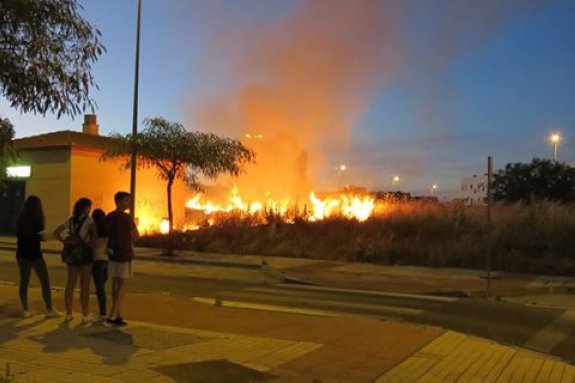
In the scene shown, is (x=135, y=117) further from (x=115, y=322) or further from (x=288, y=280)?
(x=115, y=322)

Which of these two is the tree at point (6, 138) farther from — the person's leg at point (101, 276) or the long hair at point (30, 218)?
the person's leg at point (101, 276)

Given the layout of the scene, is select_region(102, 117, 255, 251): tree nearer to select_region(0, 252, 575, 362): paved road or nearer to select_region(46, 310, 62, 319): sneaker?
select_region(0, 252, 575, 362): paved road

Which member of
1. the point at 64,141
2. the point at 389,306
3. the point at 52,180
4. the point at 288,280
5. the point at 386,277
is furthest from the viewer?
the point at 64,141

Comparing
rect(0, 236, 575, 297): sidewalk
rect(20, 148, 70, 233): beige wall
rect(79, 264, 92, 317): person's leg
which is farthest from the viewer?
rect(20, 148, 70, 233): beige wall

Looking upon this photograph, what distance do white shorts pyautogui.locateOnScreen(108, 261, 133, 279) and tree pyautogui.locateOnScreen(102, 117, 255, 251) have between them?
1547cm

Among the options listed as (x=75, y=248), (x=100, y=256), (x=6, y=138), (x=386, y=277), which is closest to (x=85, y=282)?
(x=100, y=256)

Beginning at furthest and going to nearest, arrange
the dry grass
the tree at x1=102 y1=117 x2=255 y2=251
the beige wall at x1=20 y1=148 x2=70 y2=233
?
the beige wall at x1=20 y1=148 x2=70 y2=233, the tree at x1=102 y1=117 x2=255 y2=251, the dry grass

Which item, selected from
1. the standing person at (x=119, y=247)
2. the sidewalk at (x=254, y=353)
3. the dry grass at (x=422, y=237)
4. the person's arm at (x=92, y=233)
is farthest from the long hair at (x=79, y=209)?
the dry grass at (x=422, y=237)

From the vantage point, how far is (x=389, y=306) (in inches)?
498

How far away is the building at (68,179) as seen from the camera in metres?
31.7

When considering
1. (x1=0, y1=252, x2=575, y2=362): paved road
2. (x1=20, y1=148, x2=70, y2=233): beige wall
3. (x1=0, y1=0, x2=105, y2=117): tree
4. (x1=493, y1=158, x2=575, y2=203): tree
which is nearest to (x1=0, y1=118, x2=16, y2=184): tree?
(x1=0, y1=0, x2=105, y2=117): tree

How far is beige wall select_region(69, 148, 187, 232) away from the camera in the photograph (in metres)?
31.9

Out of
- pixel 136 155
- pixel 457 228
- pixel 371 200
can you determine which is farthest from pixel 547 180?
pixel 136 155

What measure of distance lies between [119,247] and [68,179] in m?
24.4
